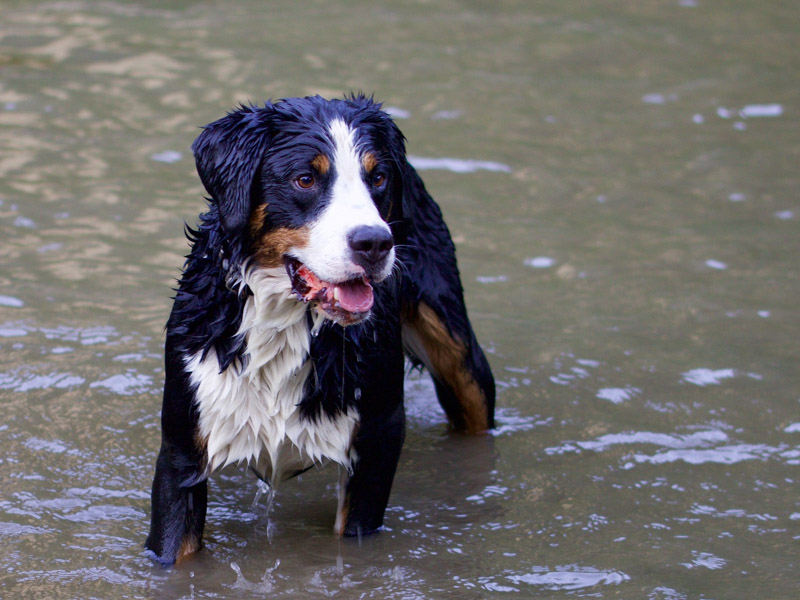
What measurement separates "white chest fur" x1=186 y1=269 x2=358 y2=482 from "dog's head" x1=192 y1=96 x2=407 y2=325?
13 centimetres

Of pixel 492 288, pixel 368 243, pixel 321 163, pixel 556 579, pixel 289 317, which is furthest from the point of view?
pixel 492 288

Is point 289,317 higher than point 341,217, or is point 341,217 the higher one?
point 341,217

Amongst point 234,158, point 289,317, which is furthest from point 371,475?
point 234,158

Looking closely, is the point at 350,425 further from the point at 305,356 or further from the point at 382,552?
the point at 382,552

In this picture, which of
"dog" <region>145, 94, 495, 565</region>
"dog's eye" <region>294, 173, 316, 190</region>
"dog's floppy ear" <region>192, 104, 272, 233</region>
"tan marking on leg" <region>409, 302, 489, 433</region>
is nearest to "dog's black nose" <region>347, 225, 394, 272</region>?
"dog" <region>145, 94, 495, 565</region>

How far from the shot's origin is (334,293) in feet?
12.1

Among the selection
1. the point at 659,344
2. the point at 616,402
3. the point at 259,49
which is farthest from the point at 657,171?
the point at 259,49

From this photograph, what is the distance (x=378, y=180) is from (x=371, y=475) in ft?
3.64

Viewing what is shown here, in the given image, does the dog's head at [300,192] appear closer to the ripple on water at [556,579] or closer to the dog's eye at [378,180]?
the dog's eye at [378,180]

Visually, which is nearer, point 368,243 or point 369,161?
point 368,243

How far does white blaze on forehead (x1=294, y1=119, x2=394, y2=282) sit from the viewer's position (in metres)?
3.58

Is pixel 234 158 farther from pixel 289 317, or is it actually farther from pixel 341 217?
Answer: pixel 289 317

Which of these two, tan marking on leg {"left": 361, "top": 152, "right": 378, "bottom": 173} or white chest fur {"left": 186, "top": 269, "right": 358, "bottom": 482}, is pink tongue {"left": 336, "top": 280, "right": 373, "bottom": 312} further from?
tan marking on leg {"left": 361, "top": 152, "right": 378, "bottom": 173}

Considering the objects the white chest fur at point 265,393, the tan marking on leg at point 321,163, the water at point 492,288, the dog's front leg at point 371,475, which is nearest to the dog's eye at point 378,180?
the tan marking on leg at point 321,163
